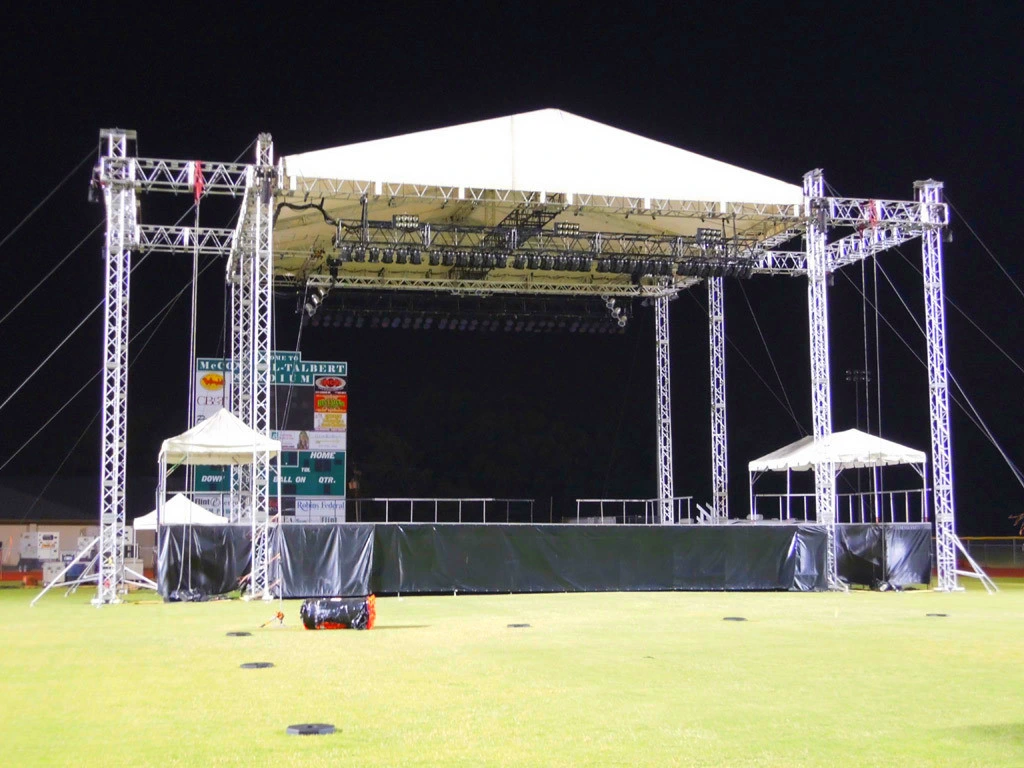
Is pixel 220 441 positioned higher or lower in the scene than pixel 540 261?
lower

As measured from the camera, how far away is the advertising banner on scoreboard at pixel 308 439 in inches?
1256

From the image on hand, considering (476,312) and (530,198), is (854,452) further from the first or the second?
(476,312)

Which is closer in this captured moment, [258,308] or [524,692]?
[524,692]

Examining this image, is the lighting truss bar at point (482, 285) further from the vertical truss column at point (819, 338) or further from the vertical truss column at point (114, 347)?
the vertical truss column at point (114, 347)

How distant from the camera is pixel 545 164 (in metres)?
24.4

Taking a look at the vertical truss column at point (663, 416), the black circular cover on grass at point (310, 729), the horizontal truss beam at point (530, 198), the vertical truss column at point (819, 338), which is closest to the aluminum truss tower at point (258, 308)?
the horizontal truss beam at point (530, 198)

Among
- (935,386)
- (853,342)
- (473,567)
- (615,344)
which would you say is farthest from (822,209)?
(615,344)

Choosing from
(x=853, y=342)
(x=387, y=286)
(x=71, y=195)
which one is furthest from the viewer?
(x=853, y=342)

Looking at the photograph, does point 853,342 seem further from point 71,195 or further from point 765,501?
point 71,195

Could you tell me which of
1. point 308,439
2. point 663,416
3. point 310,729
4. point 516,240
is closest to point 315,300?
point 308,439

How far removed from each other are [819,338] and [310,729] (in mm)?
20322

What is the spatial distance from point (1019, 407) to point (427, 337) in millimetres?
22855

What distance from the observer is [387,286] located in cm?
3158

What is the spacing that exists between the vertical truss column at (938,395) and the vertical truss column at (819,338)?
2157 mm
